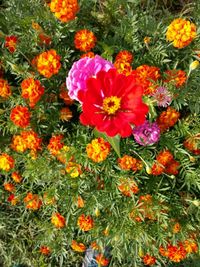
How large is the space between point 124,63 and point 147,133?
258 millimetres

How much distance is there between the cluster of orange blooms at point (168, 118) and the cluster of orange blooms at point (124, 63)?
0.76 feet

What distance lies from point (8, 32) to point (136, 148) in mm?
679

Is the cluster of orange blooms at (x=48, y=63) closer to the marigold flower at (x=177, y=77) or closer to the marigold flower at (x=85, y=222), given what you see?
the marigold flower at (x=177, y=77)

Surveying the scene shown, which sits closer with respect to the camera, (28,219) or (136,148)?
(136,148)

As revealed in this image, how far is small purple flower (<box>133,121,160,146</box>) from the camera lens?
1.45m

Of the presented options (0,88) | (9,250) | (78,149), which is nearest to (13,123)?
(0,88)

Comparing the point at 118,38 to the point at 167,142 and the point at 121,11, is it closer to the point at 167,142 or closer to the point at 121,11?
the point at 121,11

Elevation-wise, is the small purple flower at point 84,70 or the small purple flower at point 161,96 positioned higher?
the small purple flower at point 84,70

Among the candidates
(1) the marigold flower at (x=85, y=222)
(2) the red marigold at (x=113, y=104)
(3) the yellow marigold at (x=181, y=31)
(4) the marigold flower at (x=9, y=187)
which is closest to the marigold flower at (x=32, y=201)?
(4) the marigold flower at (x=9, y=187)

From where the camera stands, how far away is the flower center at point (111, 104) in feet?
3.70

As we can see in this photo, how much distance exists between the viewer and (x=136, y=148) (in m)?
1.57

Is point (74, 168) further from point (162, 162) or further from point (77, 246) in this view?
point (77, 246)

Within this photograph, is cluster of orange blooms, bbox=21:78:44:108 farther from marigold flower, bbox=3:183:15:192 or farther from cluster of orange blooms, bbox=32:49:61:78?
marigold flower, bbox=3:183:15:192

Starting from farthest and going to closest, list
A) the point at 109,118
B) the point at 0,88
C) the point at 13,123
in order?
the point at 13,123, the point at 0,88, the point at 109,118
